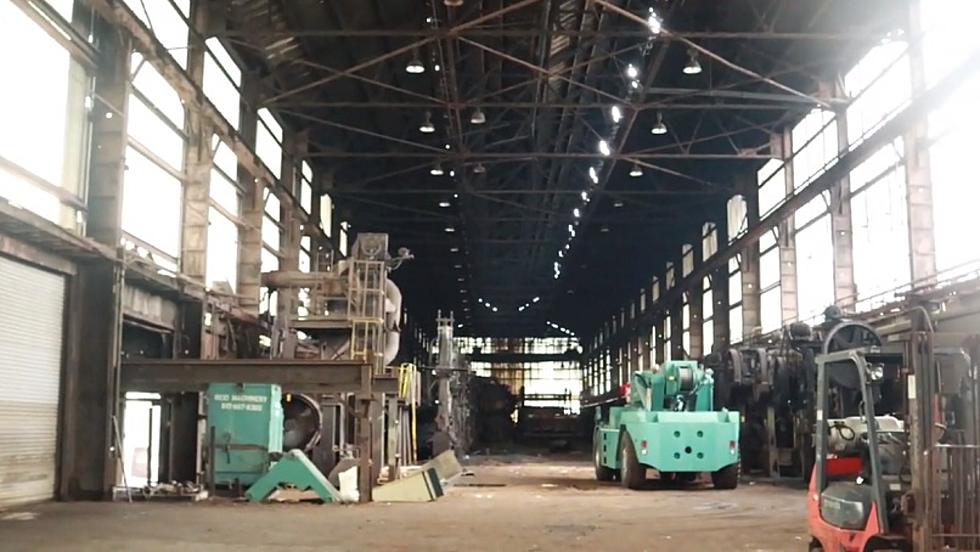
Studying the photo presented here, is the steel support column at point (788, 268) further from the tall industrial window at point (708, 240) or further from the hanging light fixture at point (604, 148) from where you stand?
the tall industrial window at point (708, 240)

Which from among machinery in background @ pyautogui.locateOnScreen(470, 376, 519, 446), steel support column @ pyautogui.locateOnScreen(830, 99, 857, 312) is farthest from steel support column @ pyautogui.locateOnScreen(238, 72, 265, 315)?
machinery in background @ pyautogui.locateOnScreen(470, 376, 519, 446)

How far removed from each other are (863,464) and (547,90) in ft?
59.2

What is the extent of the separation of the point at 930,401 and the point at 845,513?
1096mm

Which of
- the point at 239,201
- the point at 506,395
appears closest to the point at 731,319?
the point at 506,395

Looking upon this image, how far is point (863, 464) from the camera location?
8.17 metres

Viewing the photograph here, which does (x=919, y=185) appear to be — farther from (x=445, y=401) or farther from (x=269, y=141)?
(x=269, y=141)

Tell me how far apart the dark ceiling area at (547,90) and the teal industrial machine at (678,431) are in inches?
270

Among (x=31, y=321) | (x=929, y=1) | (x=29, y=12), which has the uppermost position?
(x=929, y=1)

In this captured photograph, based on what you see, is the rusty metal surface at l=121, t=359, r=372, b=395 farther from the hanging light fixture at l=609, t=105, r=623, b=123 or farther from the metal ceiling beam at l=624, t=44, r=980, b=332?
the hanging light fixture at l=609, t=105, r=623, b=123

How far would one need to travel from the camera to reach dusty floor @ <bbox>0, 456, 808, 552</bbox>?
10.7m

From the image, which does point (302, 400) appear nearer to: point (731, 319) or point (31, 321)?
point (31, 321)

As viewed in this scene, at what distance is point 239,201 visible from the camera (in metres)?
24.8

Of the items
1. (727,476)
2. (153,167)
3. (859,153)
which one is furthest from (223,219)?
(859,153)

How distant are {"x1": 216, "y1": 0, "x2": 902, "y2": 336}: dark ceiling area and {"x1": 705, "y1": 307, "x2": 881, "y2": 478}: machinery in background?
238 inches
